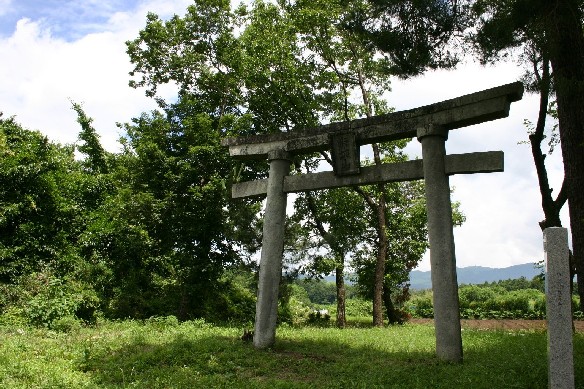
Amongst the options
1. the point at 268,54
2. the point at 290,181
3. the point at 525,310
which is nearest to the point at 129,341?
the point at 290,181

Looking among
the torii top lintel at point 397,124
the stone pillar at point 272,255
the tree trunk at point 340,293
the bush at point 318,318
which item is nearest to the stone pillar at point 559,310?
the torii top lintel at point 397,124

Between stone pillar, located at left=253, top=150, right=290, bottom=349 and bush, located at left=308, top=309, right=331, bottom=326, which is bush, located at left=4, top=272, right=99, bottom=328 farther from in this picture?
bush, located at left=308, top=309, right=331, bottom=326

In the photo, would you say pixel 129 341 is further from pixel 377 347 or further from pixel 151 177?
pixel 151 177

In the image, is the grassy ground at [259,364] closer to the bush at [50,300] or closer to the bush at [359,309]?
the bush at [50,300]

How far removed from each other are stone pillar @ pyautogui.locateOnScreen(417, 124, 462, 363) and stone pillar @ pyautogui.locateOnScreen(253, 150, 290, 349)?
3085 mm

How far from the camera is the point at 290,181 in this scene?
9.15 metres

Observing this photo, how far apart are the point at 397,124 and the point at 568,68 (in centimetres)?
287

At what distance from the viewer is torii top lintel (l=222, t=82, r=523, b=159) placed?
7109 millimetres

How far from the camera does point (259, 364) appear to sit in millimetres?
7215

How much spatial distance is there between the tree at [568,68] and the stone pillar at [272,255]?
4957mm

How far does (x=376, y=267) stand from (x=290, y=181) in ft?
32.2

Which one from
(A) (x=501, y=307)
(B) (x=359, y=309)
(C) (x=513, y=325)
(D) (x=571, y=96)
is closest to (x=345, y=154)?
(D) (x=571, y=96)

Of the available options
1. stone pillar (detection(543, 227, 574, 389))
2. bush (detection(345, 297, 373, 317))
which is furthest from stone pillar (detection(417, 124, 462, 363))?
bush (detection(345, 297, 373, 317))

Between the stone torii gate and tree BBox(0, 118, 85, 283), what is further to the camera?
tree BBox(0, 118, 85, 283)
